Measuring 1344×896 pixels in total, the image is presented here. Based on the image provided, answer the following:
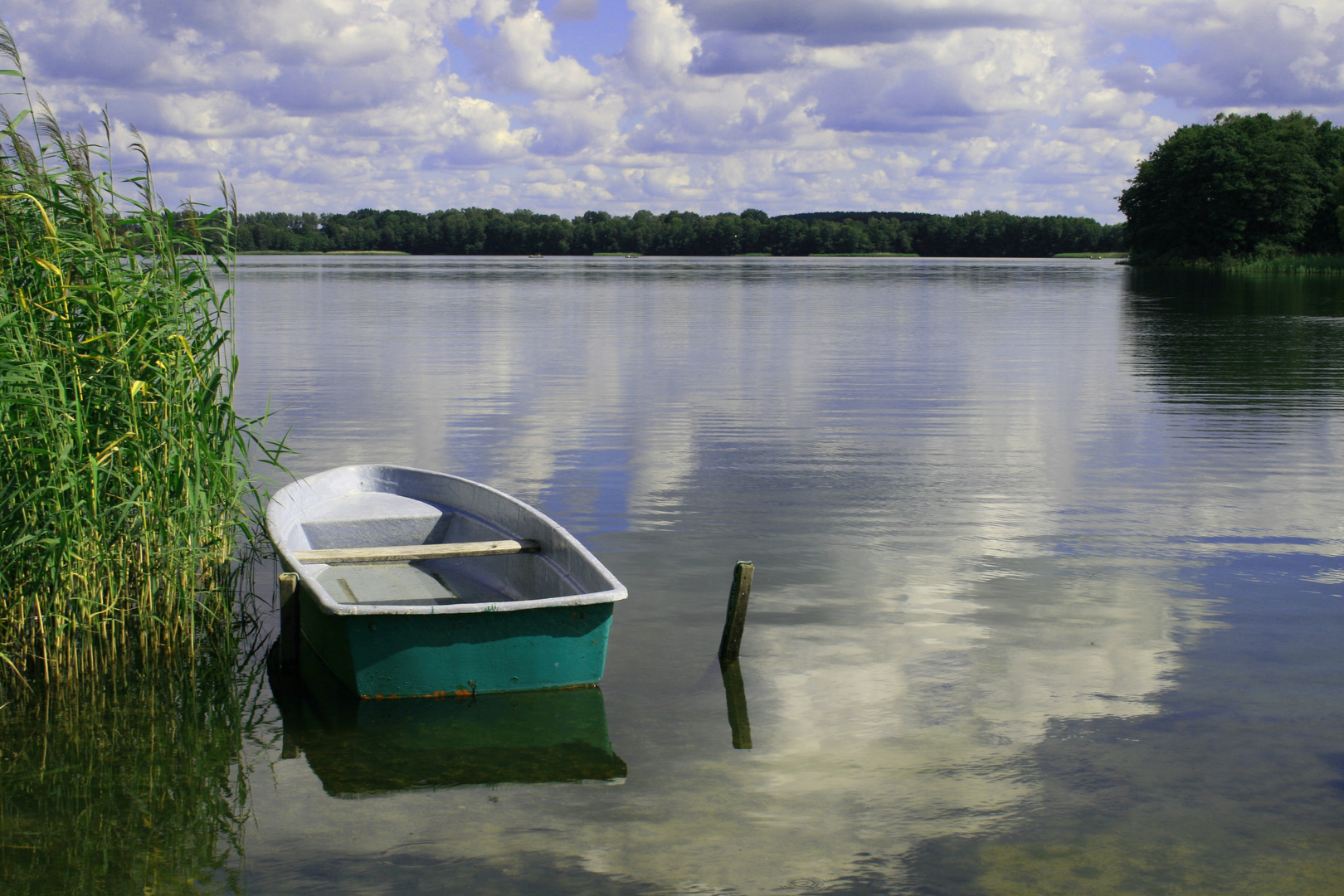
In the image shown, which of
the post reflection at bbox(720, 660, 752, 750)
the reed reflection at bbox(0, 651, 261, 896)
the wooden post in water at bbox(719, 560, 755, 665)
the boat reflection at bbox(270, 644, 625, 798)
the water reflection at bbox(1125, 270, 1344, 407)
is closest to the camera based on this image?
the reed reflection at bbox(0, 651, 261, 896)

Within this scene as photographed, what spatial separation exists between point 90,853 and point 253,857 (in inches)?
28.2

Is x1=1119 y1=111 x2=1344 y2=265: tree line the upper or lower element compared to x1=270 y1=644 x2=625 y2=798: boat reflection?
upper

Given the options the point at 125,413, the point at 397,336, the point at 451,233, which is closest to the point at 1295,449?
the point at 125,413

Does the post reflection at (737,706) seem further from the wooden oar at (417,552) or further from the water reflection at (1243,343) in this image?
the water reflection at (1243,343)

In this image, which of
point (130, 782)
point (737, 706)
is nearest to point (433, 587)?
point (737, 706)

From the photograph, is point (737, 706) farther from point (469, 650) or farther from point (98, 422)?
point (98, 422)

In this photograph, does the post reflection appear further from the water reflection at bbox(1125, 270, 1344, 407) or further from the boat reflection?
the water reflection at bbox(1125, 270, 1344, 407)

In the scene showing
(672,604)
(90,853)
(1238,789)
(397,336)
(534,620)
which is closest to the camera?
(90,853)

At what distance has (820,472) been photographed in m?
13.6

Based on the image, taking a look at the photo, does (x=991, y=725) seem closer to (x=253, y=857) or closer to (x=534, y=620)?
(x=534, y=620)

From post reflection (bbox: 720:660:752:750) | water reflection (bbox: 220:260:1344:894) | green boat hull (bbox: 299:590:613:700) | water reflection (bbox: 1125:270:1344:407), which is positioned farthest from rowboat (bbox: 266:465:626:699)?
water reflection (bbox: 1125:270:1344:407)

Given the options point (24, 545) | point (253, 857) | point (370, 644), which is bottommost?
point (253, 857)

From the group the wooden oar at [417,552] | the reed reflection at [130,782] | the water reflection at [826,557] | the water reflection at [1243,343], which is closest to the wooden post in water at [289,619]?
the reed reflection at [130,782]

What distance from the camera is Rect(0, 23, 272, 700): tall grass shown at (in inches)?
262
